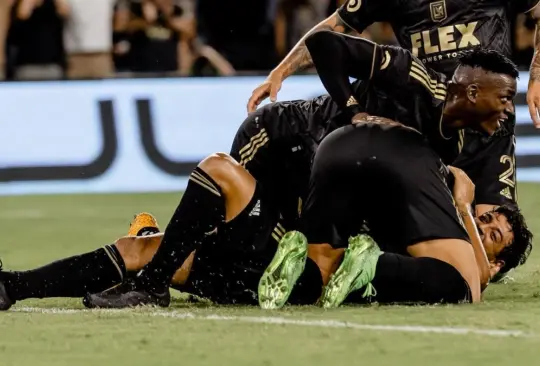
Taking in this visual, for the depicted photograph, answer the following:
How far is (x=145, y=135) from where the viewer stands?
1176cm

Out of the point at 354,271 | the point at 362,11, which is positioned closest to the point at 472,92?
the point at 354,271

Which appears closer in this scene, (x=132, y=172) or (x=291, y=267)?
(x=291, y=267)

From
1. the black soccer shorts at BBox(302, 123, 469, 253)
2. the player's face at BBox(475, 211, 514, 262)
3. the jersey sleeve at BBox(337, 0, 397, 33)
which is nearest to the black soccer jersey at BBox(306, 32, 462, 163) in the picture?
the black soccer shorts at BBox(302, 123, 469, 253)

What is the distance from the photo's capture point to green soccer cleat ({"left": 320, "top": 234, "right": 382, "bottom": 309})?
5664mm

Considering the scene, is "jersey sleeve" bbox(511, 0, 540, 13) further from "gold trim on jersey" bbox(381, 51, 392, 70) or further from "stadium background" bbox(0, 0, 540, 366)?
"gold trim on jersey" bbox(381, 51, 392, 70)

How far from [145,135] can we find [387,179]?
20.2ft

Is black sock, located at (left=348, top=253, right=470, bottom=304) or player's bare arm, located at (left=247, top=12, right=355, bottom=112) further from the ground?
player's bare arm, located at (left=247, top=12, right=355, bottom=112)

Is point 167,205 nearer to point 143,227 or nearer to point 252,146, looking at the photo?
point 252,146

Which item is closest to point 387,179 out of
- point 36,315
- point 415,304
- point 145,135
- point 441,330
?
point 415,304

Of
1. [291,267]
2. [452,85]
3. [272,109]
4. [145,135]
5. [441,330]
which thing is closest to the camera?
[441,330]

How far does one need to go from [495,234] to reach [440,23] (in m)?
1.59

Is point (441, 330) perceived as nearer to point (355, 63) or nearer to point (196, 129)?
point (355, 63)

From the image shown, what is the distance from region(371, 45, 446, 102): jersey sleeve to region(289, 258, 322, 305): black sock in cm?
88

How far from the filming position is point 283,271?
5691 millimetres
